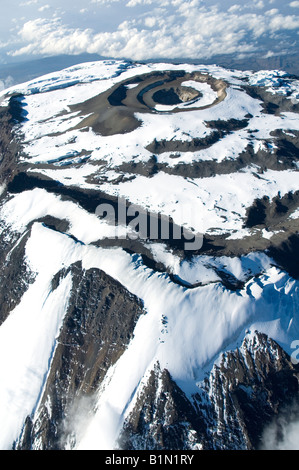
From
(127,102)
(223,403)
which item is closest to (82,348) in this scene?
(223,403)

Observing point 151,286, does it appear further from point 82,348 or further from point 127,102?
point 127,102

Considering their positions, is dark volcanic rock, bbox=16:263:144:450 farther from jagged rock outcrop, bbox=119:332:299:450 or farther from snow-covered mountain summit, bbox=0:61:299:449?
jagged rock outcrop, bbox=119:332:299:450

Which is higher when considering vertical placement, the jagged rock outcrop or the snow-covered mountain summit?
the snow-covered mountain summit

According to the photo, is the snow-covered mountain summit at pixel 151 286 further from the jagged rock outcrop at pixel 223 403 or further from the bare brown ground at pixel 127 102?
the bare brown ground at pixel 127 102

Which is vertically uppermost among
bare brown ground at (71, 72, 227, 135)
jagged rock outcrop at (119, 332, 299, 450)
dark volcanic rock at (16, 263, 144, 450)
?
bare brown ground at (71, 72, 227, 135)

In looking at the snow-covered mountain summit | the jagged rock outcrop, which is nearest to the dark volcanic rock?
the snow-covered mountain summit

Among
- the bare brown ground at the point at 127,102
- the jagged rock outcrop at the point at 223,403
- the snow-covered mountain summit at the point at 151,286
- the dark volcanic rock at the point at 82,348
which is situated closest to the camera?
the jagged rock outcrop at the point at 223,403

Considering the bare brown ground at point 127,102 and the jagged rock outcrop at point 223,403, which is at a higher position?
the bare brown ground at point 127,102

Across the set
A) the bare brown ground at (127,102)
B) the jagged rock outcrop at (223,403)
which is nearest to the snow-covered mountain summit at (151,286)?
the jagged rock outcrop at (223,403)
